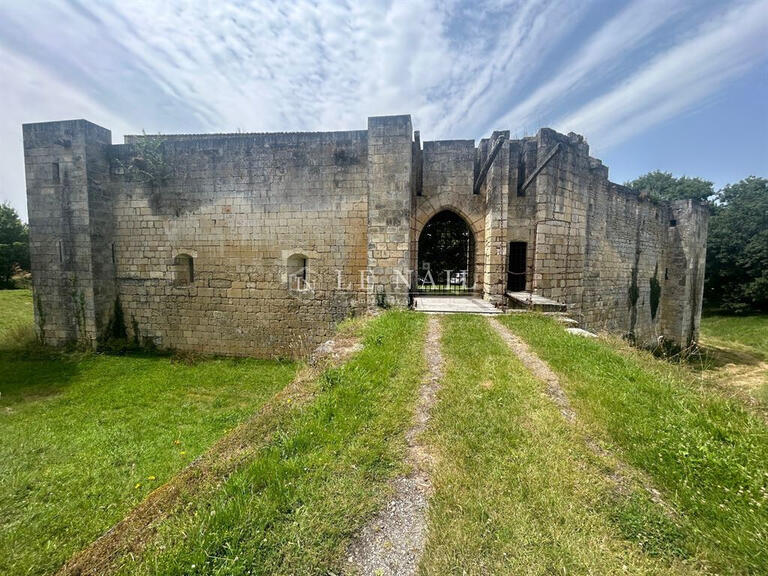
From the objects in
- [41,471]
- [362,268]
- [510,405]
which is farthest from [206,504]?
[362,268]

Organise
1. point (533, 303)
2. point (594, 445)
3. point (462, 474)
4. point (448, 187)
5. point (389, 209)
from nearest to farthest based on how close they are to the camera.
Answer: point (462, 474), point (594, 445), point (533, 303), point (389, 209), point (448, 187)

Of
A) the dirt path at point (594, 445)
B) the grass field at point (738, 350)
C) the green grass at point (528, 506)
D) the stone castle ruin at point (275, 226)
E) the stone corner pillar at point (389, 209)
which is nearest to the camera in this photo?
the green grass at point (528, 506)

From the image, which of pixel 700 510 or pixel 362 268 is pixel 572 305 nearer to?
pixel 362 268

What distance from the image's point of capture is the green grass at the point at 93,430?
356 centimetres

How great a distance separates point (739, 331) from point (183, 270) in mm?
29425

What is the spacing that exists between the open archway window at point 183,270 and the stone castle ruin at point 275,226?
40 mm

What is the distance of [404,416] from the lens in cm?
310

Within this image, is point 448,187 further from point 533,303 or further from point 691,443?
point 691,443

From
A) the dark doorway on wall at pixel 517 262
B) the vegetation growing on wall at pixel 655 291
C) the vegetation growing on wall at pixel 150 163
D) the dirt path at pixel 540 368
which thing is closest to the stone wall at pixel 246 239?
the vegetation growing on wall at pixel 150 163

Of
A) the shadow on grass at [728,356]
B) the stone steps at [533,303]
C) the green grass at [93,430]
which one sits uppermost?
the stone steps at [533,303]

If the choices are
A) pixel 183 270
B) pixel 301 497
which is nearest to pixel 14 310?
pixel 183 270

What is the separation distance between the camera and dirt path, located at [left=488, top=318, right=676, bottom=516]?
6.95 feet

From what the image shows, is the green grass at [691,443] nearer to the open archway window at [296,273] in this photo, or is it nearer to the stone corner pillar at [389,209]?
the stone corner pillar at [389,209]

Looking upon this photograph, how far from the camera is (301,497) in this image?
213 centimetres
